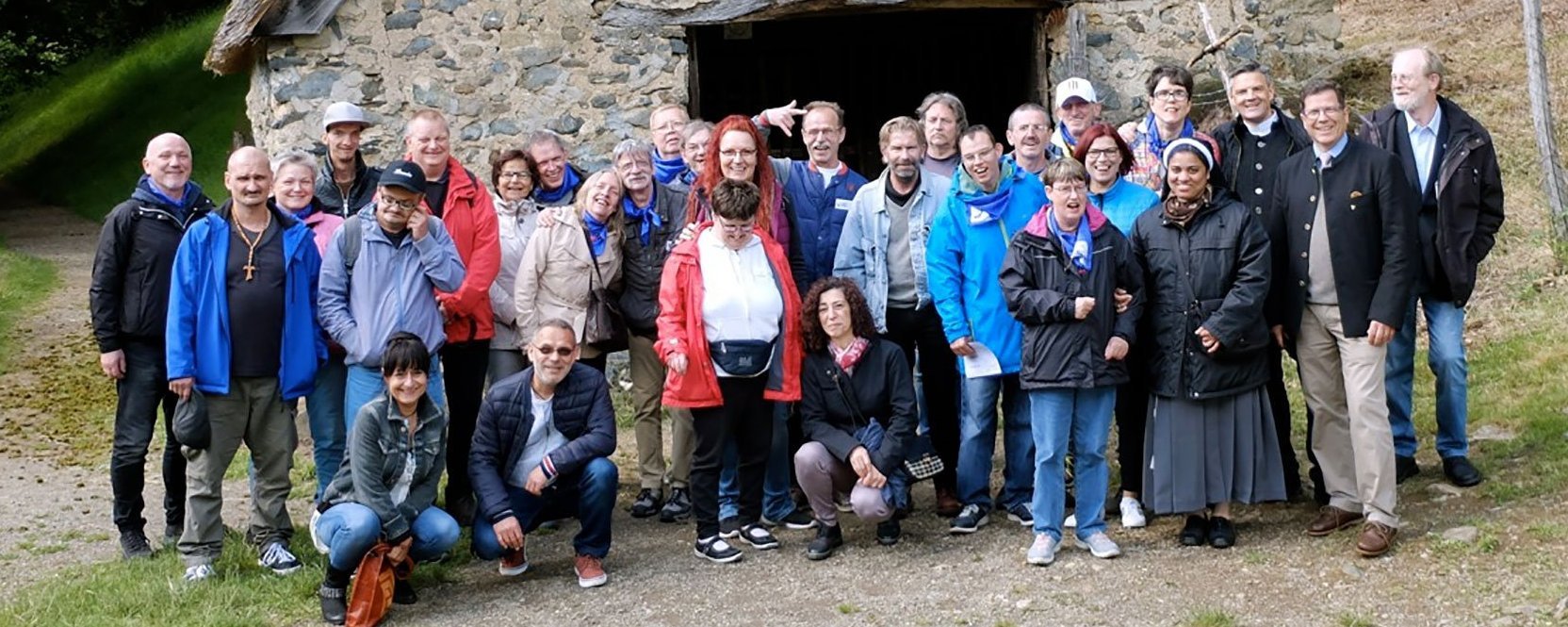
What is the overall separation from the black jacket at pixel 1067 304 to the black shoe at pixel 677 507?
1599 mm

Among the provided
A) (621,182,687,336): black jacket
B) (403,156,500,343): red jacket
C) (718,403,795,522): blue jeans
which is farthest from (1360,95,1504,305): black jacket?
(403,156,500,343): red jacket

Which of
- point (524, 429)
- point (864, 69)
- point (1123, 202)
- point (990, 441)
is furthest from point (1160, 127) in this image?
point (864, 69)

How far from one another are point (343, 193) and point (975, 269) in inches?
97.6

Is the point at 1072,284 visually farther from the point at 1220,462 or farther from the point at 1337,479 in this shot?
the point at 1337,479

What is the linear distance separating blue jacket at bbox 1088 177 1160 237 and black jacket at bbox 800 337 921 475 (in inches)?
36.4

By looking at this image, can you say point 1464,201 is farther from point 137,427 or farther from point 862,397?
point 137,427

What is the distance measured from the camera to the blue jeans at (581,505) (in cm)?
501

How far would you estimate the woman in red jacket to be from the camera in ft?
17.0

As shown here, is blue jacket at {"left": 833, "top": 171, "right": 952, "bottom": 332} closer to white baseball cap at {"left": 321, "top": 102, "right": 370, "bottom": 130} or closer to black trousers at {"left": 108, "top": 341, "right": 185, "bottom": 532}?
white baseball cap at {"left": 321, "top": 102, "right": 370, "bottom": 130}

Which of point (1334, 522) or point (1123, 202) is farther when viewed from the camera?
point (1123, 202)

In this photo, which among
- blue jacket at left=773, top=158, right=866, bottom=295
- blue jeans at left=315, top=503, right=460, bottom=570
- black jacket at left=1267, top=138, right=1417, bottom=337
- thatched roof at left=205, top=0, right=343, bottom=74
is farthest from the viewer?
thatched roof at left=205, top=0, right=343, bottom=74

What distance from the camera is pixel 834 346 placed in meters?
5.23

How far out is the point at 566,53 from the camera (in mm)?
7895

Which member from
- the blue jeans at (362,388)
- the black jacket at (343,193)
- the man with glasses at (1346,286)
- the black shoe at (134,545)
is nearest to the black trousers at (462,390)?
the blue jeans at (362,388)
